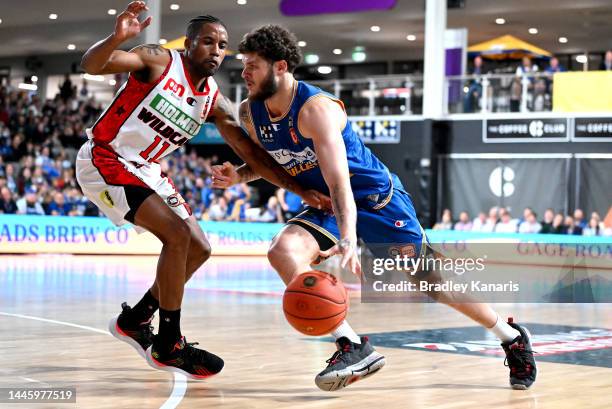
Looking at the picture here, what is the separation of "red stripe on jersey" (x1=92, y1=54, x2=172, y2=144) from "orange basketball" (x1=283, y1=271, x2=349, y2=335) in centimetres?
140

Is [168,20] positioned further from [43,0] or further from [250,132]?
[250,132]

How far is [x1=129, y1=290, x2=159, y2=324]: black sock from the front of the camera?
223 inches

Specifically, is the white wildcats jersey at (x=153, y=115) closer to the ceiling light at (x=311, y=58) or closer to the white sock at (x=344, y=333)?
the white sock at (x=344, y=333)

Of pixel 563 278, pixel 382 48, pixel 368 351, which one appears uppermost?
pixel 382 48

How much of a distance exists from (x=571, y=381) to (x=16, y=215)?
14150mm

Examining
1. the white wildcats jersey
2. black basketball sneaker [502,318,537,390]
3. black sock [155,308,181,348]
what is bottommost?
black basketball sneaker [502,318,537,390]

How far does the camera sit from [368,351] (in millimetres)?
4855

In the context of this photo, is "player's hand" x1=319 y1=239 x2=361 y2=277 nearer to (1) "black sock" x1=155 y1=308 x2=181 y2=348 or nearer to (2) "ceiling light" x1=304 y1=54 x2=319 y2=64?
(1) "black sock" x1=155 y1=308 x2=181 y2=348

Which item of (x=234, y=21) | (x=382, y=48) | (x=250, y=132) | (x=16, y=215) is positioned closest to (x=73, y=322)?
(x=250, y=132)

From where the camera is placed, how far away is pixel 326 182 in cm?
483

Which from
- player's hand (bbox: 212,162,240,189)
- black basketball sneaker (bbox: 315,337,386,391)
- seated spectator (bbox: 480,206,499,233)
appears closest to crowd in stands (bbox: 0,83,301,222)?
seated spectator (bbox: 480,206,499,233)

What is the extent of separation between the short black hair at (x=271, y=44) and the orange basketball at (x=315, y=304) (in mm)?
1115

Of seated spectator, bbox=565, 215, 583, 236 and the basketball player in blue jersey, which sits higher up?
the basketball player in blue jersey

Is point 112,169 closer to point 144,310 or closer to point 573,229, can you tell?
point 144,310
